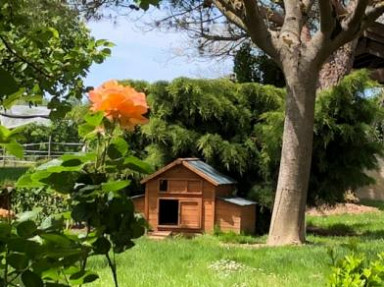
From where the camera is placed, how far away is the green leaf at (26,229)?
121 cm

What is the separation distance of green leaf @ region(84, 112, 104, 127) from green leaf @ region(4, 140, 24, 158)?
149 millimetres

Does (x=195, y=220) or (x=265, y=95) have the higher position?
(x=265, y=95)

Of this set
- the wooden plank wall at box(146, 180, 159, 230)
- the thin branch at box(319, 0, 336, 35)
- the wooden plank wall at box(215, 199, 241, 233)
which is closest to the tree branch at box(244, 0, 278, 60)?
the thin branch at box(319, 0, 336, 35)

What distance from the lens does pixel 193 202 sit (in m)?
10.4

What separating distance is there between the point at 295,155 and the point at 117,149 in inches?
294

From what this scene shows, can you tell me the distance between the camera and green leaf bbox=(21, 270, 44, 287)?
116 cm

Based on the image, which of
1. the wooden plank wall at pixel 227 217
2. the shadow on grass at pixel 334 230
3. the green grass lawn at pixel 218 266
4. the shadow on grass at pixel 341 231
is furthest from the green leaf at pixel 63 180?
the shadow on grass at pixel 334 230

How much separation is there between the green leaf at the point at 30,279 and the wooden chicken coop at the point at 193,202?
893cm

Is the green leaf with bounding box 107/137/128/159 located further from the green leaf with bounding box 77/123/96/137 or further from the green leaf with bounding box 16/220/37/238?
the green leaf with bounding box 16/220/37/238

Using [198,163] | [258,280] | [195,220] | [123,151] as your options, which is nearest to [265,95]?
[198,163]

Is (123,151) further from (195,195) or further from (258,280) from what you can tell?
(195,195)

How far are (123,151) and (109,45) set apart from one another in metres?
1.30

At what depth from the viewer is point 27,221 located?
125 centimetres

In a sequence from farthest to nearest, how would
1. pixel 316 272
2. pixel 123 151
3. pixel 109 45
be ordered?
pixel 316 272 < pixel 109 45 < pixel 123 151
